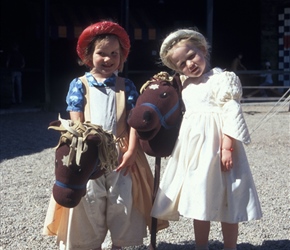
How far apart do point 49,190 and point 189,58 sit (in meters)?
2.60

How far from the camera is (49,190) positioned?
5.41 m

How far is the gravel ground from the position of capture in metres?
3.90

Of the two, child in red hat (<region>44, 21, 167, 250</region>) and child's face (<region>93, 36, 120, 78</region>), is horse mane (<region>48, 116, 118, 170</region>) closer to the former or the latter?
child in red hat (<region>44, 21, 167, 250</region>)

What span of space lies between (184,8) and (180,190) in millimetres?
12535

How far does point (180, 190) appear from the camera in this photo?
3.15m

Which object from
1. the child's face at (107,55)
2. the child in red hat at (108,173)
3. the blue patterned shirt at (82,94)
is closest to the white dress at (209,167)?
the child in red hat at (108,173)

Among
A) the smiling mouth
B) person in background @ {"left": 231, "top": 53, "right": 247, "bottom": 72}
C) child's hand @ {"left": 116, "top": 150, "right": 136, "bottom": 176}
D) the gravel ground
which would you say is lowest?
the gravel ground

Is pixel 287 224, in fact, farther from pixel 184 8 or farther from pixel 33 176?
pixel 184 8

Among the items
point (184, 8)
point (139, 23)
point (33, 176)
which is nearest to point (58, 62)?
point (139, 23)

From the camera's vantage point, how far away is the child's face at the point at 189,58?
3172 mm

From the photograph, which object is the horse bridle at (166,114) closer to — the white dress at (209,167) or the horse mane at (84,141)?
the white dress at (209,167)

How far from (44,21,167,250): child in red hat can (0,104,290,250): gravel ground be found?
0.52m

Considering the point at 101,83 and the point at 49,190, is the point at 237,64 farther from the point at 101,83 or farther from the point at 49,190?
the point at 101,83

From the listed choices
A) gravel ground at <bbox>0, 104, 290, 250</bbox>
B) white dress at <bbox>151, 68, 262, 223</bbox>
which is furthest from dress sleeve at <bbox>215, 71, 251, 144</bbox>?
gravel ground at <bbox>0, 104, 290, 250</bbox>
